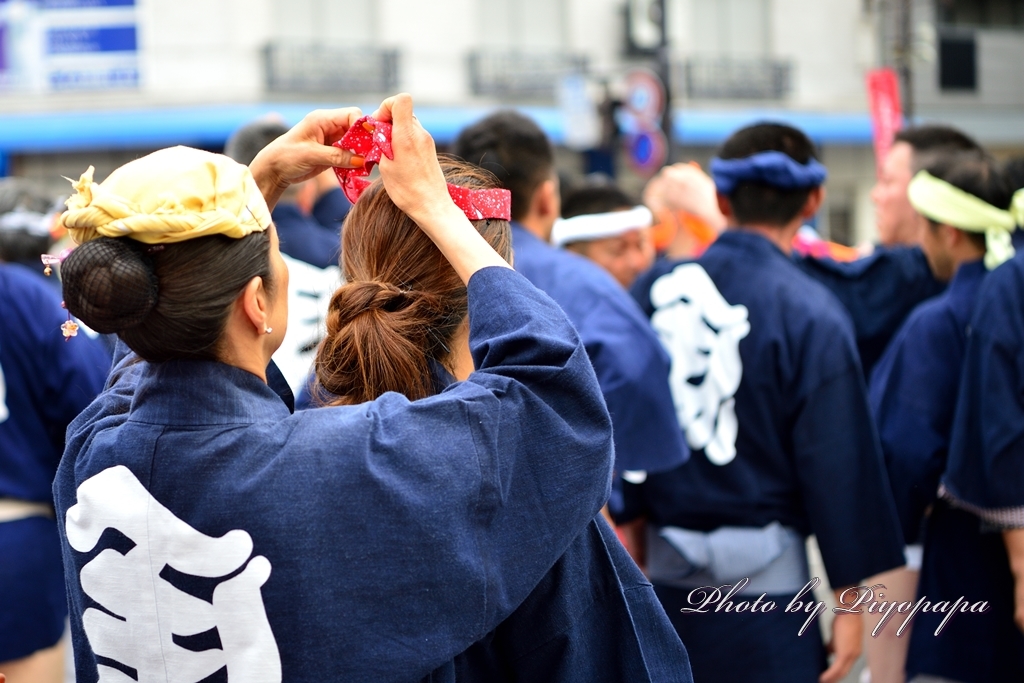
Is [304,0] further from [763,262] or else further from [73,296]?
[73,296]

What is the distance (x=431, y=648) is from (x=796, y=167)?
81.3 inches

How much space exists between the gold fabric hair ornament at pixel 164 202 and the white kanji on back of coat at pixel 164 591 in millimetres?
287

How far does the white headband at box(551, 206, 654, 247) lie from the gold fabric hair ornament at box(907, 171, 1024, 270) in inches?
49.4

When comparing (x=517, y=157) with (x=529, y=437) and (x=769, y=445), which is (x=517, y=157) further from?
(x=529, y=437)

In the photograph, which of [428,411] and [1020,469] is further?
[1020,469]

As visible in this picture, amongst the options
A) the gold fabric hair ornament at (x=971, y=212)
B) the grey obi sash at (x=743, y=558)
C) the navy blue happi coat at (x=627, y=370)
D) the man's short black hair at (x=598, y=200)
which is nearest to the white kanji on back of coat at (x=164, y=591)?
the navy blue happi coat at (x=627, y=370)

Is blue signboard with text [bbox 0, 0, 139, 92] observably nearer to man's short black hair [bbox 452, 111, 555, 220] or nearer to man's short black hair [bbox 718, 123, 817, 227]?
man's short black hair [bbox 452, 111, 555, 220]

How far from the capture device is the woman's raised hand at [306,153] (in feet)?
5.12

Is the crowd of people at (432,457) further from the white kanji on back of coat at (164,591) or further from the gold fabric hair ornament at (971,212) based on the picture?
the gold fabric hair ornament at (971,212)

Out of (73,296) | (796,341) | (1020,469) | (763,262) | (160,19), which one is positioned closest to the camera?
(73,296)

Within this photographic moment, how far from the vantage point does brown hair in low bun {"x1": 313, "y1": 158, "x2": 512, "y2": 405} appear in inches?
56.2

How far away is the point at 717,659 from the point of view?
272 centimetres

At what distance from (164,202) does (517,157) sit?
5.92 ft

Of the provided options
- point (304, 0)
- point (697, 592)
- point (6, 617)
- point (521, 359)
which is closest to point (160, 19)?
point (304, 0)
